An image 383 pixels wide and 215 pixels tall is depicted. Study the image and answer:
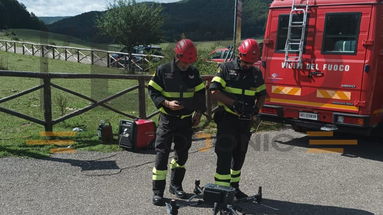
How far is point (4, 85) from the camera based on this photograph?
14242mm

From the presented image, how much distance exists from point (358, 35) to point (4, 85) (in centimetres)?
1199

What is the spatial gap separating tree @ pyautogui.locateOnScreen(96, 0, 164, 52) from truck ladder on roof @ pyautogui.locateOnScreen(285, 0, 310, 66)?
1015 inches

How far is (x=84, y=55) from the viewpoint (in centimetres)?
2950

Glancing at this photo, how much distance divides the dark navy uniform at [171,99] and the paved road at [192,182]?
0.53 meters

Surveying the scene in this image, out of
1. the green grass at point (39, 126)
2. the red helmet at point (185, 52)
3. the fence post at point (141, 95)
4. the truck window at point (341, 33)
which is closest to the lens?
the red helmet at point (185, 52)

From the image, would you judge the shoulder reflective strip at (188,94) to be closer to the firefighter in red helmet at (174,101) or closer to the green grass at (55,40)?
the firefighter in red helmet at (174,101)

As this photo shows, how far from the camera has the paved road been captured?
177 inches

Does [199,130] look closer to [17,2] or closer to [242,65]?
[242,65]

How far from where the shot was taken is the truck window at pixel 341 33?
268 inches

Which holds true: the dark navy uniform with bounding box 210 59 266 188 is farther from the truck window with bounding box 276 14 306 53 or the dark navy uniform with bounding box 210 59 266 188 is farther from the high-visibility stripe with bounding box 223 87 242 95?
the truck window with bounding box 276 14 306 53

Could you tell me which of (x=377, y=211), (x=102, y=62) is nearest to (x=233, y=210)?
(x=377, y=211)

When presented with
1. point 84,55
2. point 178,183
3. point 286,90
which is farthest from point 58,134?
point 84,55

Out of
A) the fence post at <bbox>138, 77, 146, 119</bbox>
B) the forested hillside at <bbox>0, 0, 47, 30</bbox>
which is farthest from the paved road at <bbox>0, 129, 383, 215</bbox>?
the forested hillside at <bbox>0, 0, 47, 30</bbox>

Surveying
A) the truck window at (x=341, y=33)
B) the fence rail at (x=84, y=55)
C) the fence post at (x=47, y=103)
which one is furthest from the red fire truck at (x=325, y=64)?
the fence rail at (x=84, y=55)
